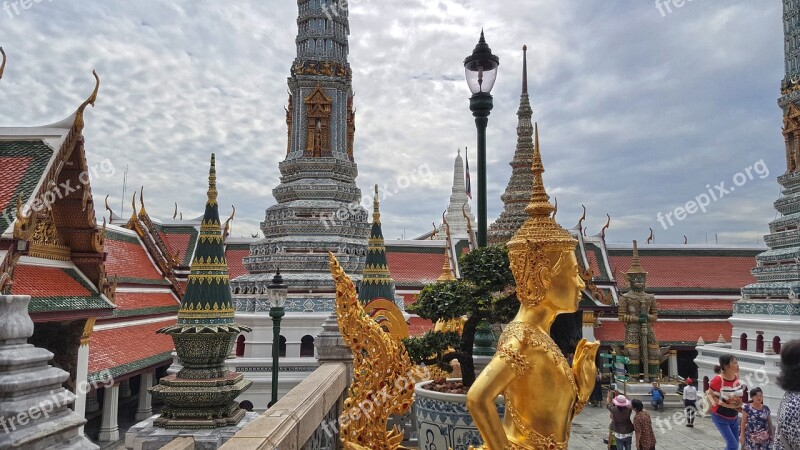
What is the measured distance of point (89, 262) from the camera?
34.2 feet

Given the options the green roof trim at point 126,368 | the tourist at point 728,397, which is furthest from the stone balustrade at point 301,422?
the green roof trim at point 126,368

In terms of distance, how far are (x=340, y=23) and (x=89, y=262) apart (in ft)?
41.3

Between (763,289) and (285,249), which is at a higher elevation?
(285,249)

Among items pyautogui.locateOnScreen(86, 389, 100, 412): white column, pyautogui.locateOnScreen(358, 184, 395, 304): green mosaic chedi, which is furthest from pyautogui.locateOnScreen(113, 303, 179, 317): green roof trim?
pyautogui.locateOnScreen(358, 184, 395, 304): green mosaic chedi

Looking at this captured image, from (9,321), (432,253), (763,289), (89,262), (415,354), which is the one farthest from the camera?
(432,253)

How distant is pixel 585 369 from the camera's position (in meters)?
3.79

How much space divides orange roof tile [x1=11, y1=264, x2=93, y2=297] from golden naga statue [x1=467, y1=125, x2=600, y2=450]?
301 inches

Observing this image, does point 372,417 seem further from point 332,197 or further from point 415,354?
point 332,197

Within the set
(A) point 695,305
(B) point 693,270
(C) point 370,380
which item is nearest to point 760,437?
(C) point 370,380

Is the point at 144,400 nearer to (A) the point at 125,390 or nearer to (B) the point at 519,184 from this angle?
(A) the point at 125,390

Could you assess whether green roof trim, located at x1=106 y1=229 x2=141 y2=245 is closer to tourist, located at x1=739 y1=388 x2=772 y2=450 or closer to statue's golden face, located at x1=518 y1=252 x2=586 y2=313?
statue's golden face, located at x1=518 y1=252 x2=586 y2=313

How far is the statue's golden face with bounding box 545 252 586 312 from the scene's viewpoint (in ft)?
12.4

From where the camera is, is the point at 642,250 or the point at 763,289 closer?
the point at 763,289

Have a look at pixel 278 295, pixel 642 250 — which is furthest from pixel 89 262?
pixel 642 250
